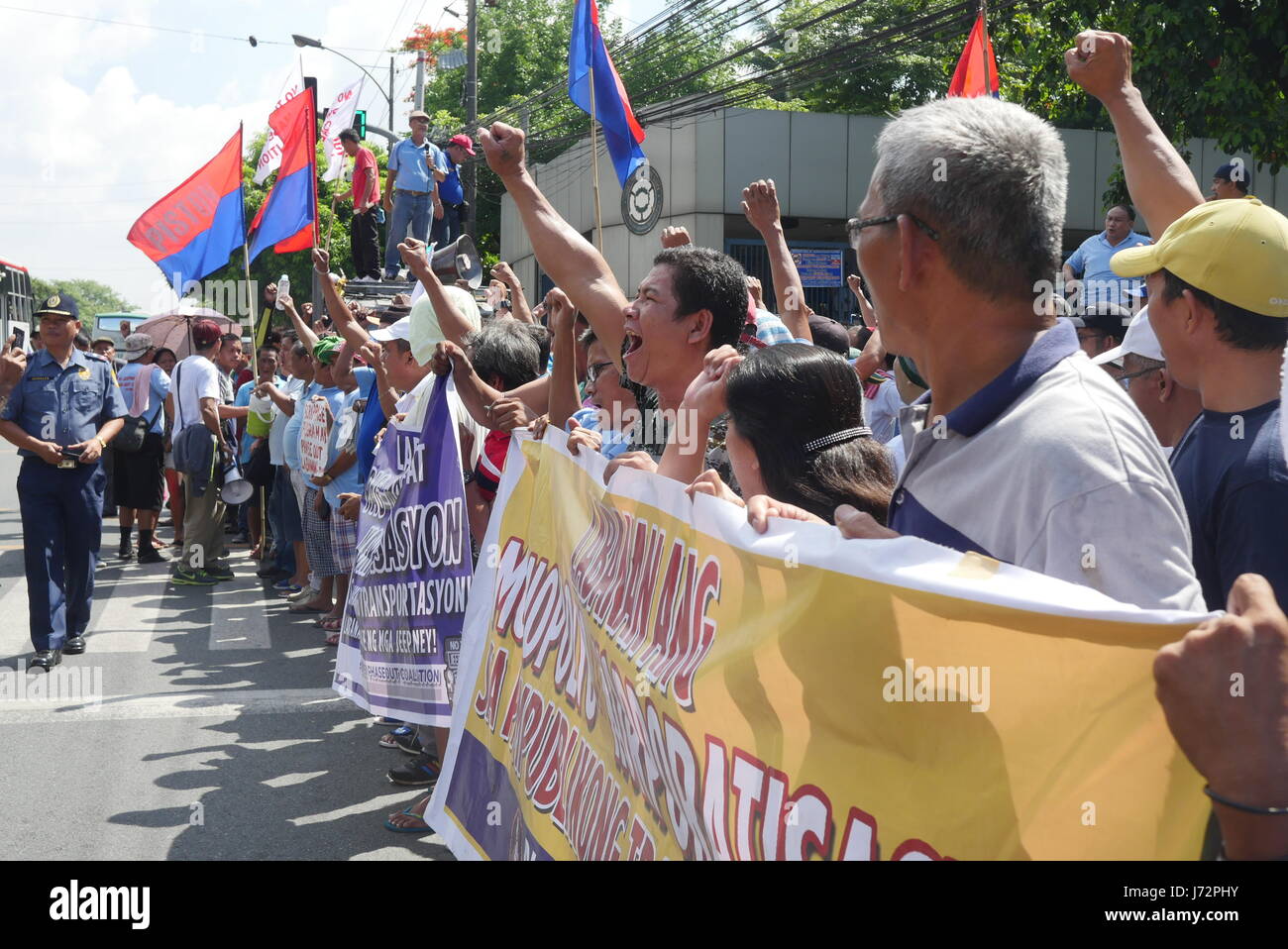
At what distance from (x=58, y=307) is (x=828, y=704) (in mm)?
7642

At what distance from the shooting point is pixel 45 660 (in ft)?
23.6

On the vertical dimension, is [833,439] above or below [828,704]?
above

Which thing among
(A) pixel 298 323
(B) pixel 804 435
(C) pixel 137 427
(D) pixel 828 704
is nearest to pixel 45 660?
(A) pixel 298 323

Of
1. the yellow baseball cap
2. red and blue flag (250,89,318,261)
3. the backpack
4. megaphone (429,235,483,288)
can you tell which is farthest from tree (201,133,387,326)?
the yellow baseball cap

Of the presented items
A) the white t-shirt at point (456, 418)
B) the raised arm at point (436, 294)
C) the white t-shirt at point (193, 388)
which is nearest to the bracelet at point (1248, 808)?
the white t-shirt at point (456, 418)

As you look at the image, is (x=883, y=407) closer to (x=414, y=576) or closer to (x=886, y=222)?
(x=414, y=576)

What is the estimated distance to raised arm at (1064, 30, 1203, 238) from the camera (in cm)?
278

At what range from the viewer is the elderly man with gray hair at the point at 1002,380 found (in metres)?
1.44

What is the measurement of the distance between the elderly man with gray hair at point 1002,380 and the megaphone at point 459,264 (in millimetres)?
7647

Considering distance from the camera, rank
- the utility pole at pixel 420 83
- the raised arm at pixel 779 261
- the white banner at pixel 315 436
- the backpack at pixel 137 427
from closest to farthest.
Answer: the raised arm at pixel 779 261 < the white banner at pixel 315 436 < the backpack at pixel 137 427 < the utility pole at pixel 420 83

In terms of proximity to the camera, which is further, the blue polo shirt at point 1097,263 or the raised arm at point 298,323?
the raised arm at point 298,323

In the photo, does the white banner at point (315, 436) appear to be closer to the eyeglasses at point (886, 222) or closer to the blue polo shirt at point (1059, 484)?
the eyeglasses at point (886, 222)

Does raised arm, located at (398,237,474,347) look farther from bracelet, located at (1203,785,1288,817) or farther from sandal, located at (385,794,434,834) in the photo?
bracelet, located at (1203,785,1288,817)

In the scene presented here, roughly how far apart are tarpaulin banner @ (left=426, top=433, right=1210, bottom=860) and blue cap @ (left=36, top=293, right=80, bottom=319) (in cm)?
609
